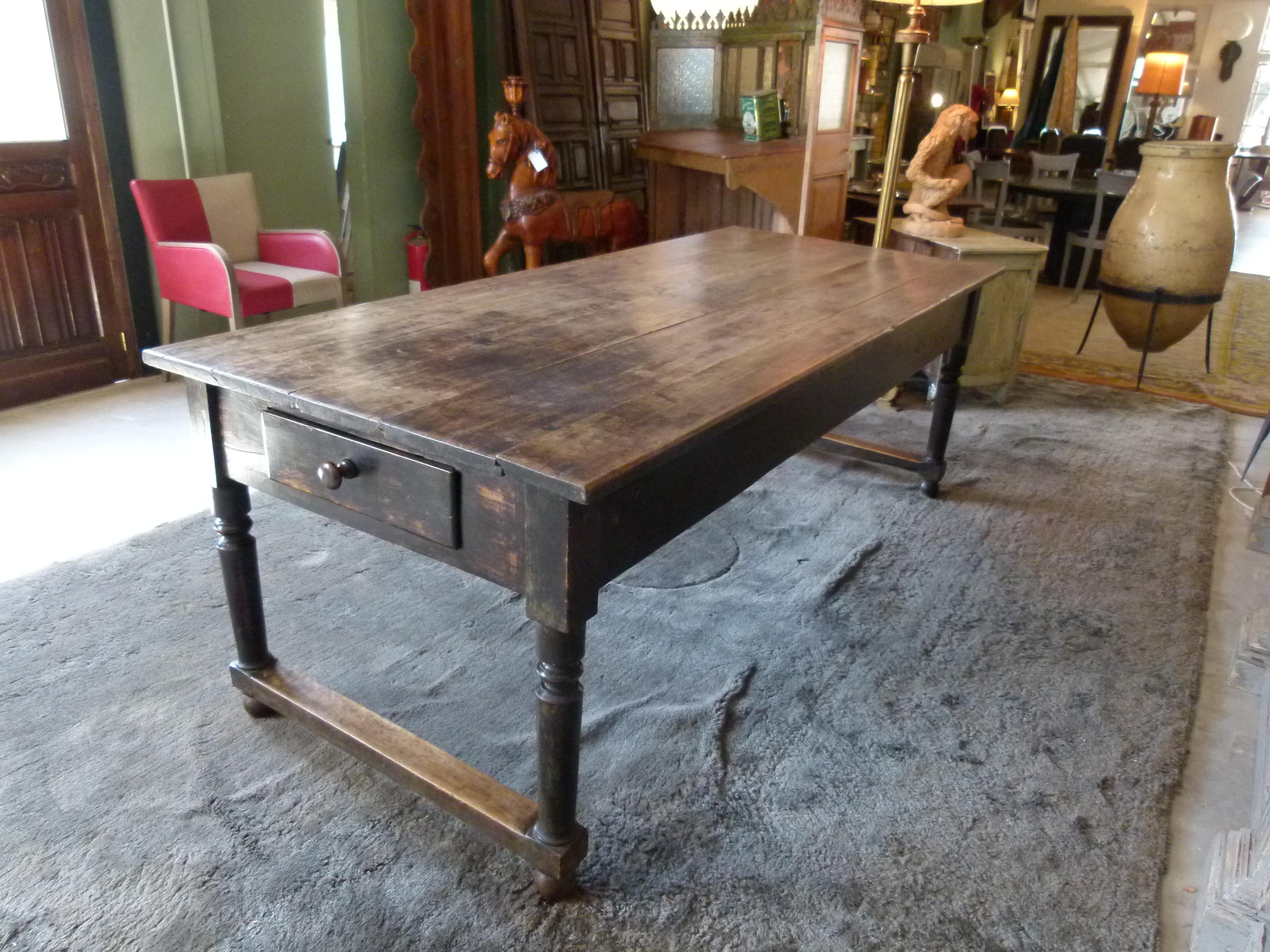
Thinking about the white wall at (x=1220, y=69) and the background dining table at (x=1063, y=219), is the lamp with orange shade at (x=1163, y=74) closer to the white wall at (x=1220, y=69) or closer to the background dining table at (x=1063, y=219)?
the white wall at (x=1220, y=69)

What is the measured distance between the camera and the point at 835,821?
1.67m

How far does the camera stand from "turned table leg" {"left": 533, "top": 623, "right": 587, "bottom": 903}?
133 cm

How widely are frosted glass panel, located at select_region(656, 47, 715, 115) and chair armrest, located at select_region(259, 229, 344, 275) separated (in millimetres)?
2955

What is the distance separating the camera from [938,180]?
13.0 ft

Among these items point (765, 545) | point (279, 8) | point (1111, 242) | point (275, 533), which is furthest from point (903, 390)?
point (279, 8)

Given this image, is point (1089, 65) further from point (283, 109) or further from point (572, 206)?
point (283, 109)

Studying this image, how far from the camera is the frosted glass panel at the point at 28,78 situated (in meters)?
3.46

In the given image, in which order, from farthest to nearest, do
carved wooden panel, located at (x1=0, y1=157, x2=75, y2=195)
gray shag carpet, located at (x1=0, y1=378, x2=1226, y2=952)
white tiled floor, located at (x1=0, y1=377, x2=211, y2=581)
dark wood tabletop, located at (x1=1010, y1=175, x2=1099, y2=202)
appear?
dark wood tabletop, located at (x1=1010, y1=175, x2=1099, y2=202) < carved wooden panel, located at (x1=0, y1=157, x2=75, y2=195) < white tiled floor, located at (x1=0, y1=377, x2=211, y2=581) < gray shag carpet, located at (x1=0, y1=378, x2=1226, y2=952)

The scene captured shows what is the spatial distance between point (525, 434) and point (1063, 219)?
6.73 m

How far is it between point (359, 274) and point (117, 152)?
1328mm

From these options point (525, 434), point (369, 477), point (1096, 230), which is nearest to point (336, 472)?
point (369, 477)

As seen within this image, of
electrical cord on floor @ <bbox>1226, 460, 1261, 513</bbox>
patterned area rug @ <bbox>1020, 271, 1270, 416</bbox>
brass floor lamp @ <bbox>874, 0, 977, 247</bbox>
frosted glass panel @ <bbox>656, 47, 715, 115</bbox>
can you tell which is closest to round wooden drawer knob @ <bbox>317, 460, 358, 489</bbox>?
brass floor lamp @ <bbox>874, 0, 977, 247</bbox>

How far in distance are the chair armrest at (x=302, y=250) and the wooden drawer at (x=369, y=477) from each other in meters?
2.83

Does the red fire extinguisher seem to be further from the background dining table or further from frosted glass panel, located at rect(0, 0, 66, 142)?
the background dining table
